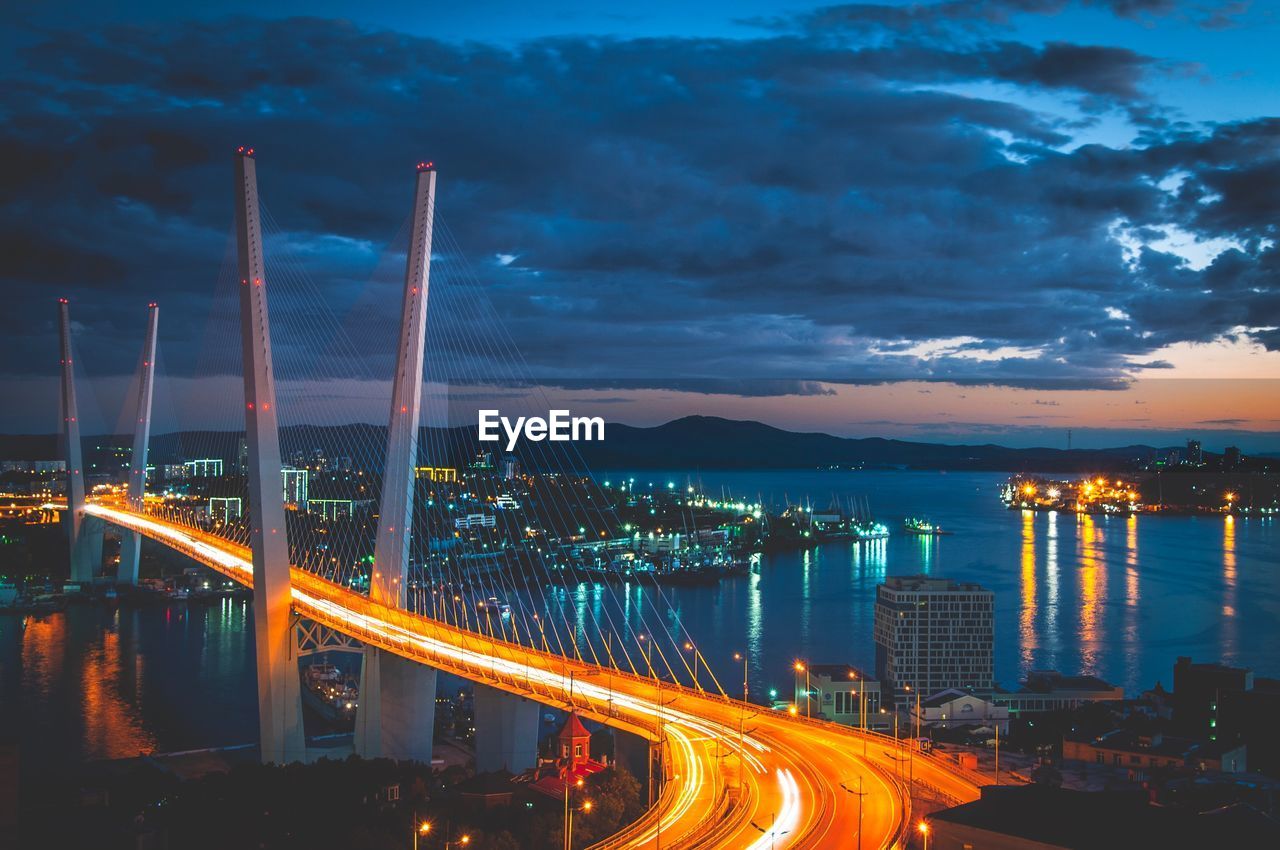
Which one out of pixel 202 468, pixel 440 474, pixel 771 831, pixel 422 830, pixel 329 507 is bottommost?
pixel 422 830

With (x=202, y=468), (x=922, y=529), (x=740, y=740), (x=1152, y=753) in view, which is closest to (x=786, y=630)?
(x=1152, y=753)

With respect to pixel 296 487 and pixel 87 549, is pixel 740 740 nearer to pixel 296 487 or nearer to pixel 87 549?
pixel 87 549

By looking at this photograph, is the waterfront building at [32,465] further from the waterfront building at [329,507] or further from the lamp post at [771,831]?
the lamp post at [771,831]

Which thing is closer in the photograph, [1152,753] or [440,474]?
[1152,753]

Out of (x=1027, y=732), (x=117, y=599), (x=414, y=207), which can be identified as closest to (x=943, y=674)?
(x=1027, y=732)

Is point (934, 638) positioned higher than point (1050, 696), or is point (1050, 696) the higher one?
point (934, 638)

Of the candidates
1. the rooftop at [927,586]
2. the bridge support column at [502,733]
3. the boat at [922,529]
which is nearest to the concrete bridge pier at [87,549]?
the rooftop at [927,586]
